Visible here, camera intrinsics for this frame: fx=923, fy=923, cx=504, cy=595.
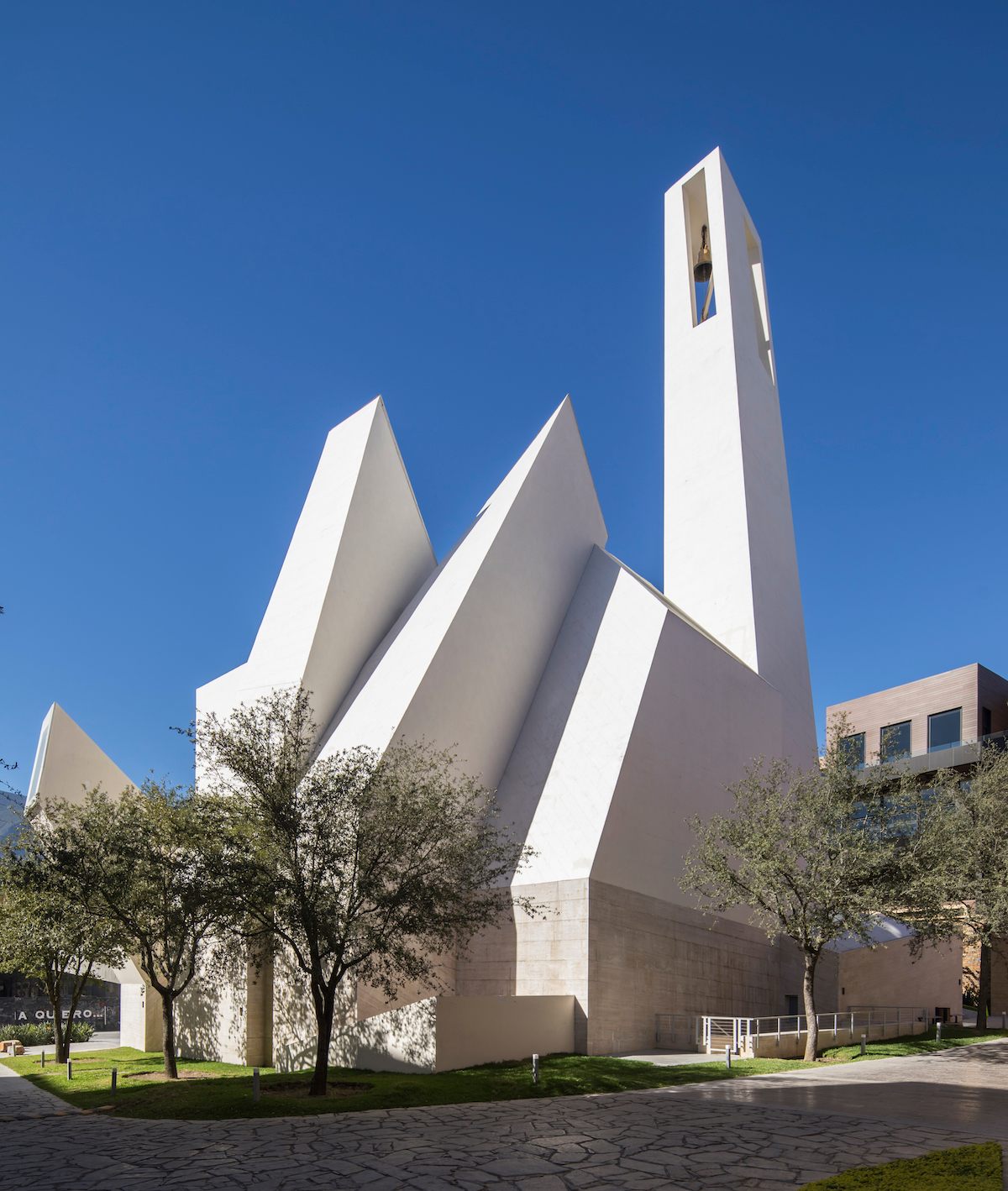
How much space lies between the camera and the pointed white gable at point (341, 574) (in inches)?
1005

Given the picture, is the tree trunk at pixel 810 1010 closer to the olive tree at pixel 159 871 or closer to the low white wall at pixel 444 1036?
the low white wall at pixel 444 1036

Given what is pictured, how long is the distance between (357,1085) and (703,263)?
34091mm

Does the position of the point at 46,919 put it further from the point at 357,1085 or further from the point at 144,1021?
the point at 357,1085

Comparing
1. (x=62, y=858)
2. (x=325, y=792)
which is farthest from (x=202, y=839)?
(x=62, y=858)

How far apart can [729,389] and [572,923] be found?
2091cm

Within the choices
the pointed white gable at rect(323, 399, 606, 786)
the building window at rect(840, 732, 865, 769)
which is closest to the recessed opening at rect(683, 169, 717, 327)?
the pointed white gable at rect(323, 399, 606, 786)

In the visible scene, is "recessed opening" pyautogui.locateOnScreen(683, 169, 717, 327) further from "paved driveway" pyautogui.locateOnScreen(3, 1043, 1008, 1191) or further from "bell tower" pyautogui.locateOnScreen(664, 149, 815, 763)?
"paved driveway" pyautogui.locateOnScreen(3, 1043, 1008, 1191)

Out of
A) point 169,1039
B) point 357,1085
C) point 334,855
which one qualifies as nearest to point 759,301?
point 334,855

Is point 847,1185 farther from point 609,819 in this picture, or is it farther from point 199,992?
point 199,992

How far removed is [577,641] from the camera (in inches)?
1020

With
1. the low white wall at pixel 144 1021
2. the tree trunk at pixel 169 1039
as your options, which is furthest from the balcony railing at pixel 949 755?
the tree trunk at pixel 169 1039

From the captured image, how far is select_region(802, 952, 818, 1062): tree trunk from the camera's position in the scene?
1980 centimetres

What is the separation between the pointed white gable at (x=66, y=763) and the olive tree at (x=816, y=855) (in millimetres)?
20560

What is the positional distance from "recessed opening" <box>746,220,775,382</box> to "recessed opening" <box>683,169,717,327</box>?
178 cm
